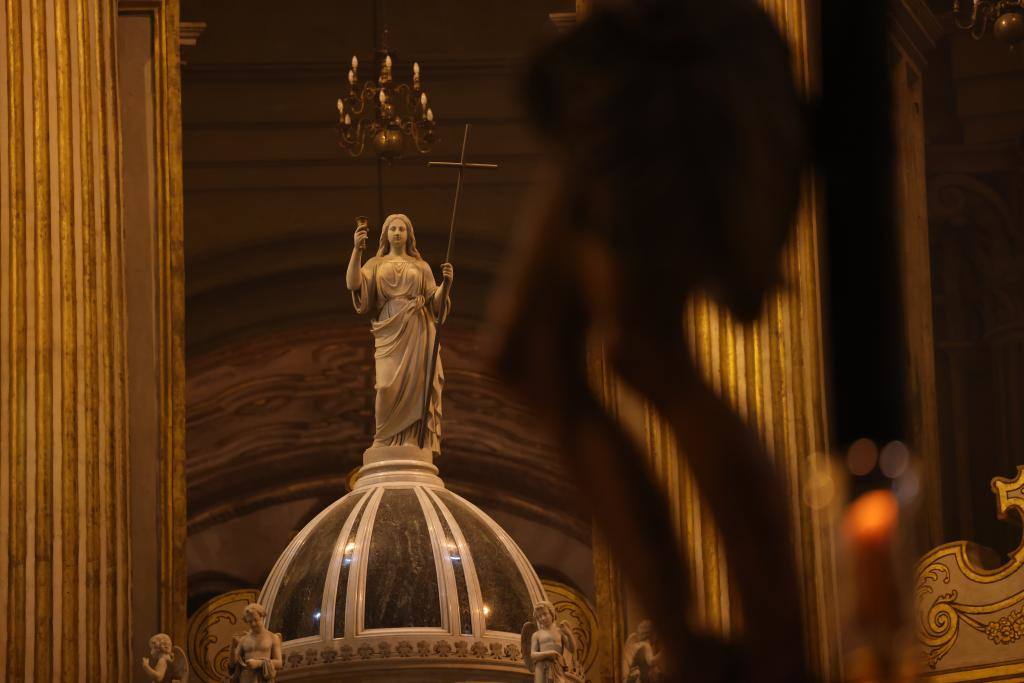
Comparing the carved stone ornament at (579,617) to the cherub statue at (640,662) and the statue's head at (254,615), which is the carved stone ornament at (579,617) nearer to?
the cherub statue at (640,662)

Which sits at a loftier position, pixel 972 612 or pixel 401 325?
pixel 401 325

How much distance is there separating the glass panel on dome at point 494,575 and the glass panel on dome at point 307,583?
509 millimetres

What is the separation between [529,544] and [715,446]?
13.5 meters

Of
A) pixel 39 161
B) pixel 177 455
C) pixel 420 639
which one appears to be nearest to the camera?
pixel 420 639

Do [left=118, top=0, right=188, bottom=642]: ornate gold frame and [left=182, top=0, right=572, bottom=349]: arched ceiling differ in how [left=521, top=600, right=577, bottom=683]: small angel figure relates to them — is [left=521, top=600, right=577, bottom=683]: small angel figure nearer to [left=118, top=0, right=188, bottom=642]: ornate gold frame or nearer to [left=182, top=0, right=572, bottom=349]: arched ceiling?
[left=118, top=0, right=188, bottom=642]: ornate gold frame

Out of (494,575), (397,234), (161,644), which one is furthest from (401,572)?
(397,234)

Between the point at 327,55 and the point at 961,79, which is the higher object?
the point at 327,55

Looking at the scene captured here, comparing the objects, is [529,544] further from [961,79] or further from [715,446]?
[715,446]

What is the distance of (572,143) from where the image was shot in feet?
6.69

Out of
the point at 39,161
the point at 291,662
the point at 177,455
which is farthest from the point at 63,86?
the point at 291,662

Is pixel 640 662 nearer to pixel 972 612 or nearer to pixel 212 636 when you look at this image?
pixel 972 612

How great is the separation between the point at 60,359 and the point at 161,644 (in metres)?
1.41

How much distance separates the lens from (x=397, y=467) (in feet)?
29.0

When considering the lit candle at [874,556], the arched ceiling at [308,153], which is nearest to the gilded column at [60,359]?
the arched ceiling at [308,153]
